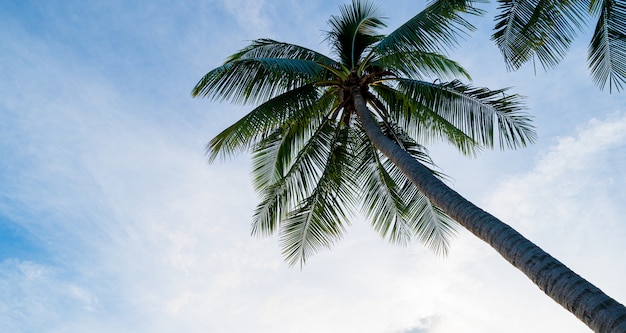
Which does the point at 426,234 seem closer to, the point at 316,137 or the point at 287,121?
the point at 316,137

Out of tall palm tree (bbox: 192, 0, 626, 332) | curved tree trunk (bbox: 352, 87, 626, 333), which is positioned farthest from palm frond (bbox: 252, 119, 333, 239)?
curved tree trunk (bbox: 352, 87, 626, 333)

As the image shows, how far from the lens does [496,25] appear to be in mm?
7051

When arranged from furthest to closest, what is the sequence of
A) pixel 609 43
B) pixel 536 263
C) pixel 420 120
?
pixel 420 120
pixel 609 43
pixel 536 263

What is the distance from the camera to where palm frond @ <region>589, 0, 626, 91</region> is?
5930 millimetres

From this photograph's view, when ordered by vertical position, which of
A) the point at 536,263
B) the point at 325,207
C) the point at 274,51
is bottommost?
the point at 536,263

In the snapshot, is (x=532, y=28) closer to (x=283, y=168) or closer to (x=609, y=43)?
(x=609, y=43)

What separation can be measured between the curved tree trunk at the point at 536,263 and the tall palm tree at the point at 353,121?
597mm

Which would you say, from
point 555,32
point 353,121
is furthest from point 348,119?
point 555,32

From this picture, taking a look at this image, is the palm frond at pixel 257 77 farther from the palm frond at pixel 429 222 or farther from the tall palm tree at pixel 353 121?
the palm frond at pixel 429 222

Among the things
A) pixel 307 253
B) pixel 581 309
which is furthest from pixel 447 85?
pixel 581 309

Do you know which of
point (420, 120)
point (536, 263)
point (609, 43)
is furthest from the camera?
point (420, 120)

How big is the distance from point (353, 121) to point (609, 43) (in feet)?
14.1

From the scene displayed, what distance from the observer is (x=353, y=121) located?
892cm

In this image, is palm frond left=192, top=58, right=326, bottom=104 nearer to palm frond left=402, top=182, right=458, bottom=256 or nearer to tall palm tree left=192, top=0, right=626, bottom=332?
tall palm tree left=192, top=0, right=626, bottom=332
